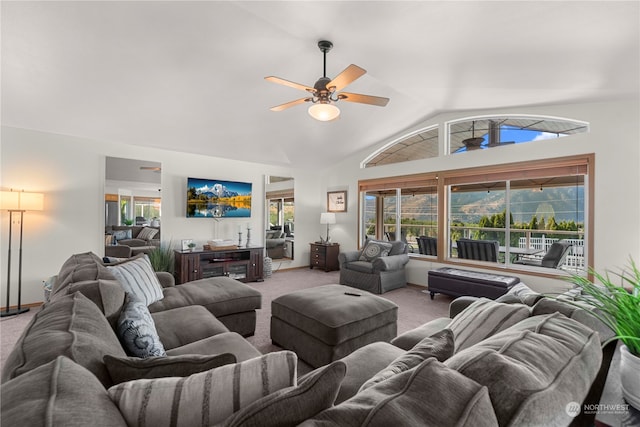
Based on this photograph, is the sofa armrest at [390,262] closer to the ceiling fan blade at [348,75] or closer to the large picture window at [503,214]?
the large picture window at [503,214]

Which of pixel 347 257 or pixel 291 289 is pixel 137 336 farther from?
pixel 347 257

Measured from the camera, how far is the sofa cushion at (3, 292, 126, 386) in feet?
2.75

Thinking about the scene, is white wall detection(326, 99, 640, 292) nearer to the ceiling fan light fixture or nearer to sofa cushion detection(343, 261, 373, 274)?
sofa cushion detection(343, 261, 373, 274)

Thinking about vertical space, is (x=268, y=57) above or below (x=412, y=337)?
above

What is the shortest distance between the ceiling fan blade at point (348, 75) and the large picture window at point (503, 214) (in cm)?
316

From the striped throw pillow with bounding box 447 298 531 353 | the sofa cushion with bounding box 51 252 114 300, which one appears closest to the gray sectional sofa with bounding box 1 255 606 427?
the striped throw pillow with bounding box 447 298 531 353

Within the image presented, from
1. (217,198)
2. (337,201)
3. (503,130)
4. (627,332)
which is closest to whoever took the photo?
(627,332)

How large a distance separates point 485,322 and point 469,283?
2.92m

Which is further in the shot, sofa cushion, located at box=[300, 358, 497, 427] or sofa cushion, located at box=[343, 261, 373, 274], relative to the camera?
sofa cushion, located at box=[343, 261, 373, 274]

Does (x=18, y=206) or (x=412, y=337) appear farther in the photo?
(x=18, y=206)

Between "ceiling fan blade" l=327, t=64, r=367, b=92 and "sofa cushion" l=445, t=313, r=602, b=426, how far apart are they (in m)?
2.05

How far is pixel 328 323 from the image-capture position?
223 cm

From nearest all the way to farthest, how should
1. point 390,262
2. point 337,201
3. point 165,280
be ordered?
point 165,280, point 390,262, point 337,201

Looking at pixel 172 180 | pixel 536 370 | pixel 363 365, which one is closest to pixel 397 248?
pixel 363 365
